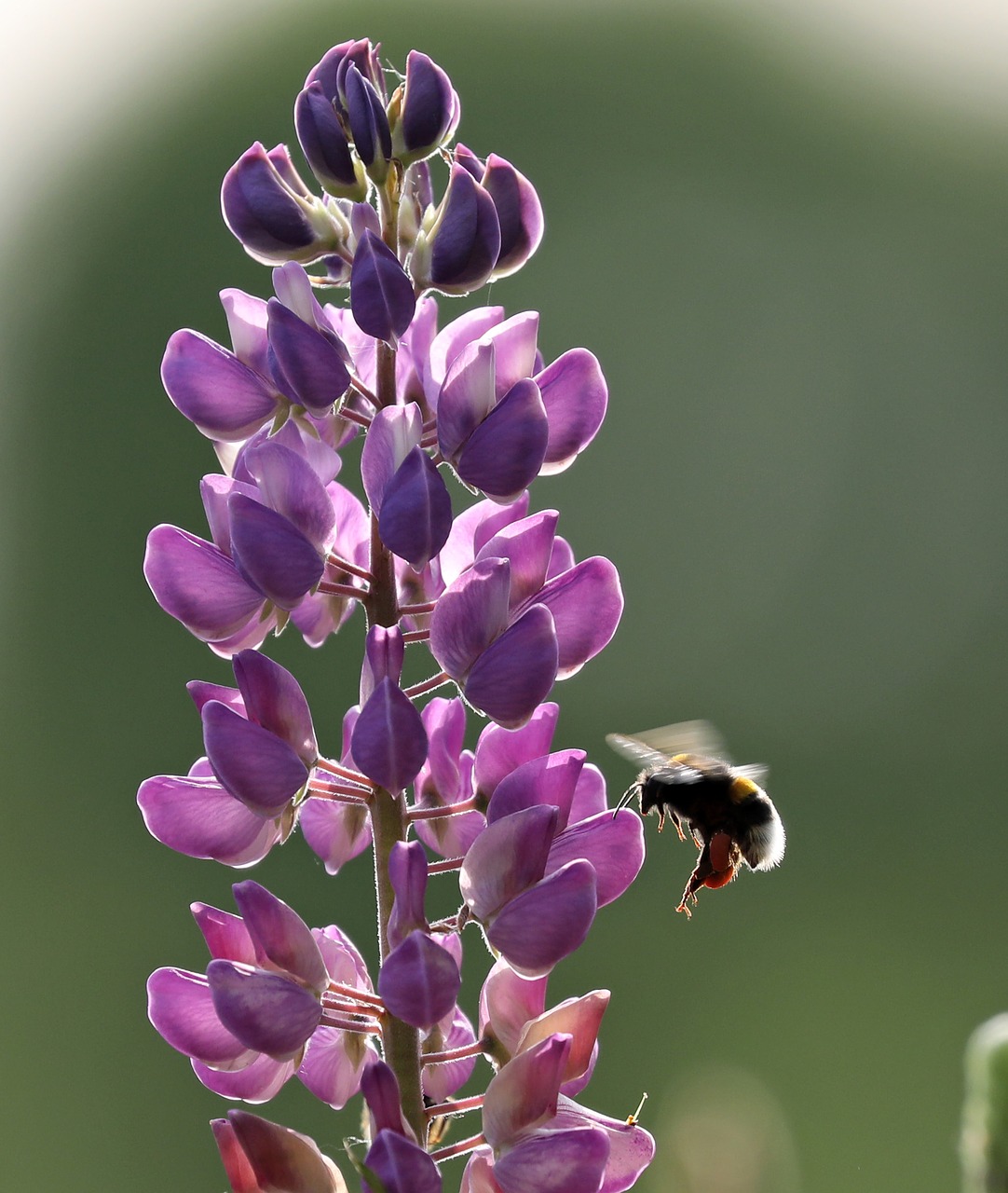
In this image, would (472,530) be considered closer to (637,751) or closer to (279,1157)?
(637,751)

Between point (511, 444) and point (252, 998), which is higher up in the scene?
point (511, 444)

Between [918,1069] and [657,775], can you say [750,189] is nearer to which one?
[918,1069]

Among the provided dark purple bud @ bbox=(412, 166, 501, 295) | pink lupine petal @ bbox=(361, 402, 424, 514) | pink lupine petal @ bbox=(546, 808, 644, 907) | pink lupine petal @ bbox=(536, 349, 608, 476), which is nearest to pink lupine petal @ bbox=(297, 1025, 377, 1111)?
pink lupine petal @ bbox=(546, 808, 644, 907)

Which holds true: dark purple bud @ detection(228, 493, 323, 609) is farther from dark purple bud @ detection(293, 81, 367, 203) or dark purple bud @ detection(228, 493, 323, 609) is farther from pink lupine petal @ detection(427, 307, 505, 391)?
dark purple bud @ detection(293, 81, 367, 203)

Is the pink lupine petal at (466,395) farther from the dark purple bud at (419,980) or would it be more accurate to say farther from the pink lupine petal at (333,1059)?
the pink lupine petal at (333,1059)

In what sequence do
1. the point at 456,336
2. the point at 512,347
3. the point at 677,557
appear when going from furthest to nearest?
the point at 677,557, the point at 456,336, the point at 512,347

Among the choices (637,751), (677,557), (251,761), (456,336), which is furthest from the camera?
(677,557)

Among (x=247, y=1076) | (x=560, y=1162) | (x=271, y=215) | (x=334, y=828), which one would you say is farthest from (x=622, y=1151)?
(x=271, y=215)
